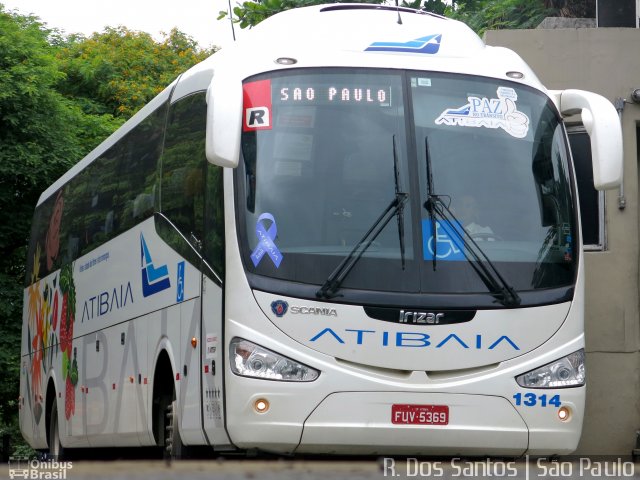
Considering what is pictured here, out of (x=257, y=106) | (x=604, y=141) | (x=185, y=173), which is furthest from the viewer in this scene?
(x=185, y=173)

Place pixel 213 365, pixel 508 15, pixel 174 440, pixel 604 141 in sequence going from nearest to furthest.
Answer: pixel 213 365, pixel 604 141, pixel 174 440, pixel 508 15

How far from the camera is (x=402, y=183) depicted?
30.1ft

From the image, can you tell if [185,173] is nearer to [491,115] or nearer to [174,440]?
[174,440]

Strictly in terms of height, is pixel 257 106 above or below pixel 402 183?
above

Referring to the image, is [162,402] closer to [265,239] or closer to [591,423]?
[265,239]

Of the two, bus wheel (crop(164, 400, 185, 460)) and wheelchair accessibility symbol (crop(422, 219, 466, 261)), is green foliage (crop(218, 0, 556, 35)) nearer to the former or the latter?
bus wheel (crop(164, 400, 185, 460))

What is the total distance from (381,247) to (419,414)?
117 centimetres

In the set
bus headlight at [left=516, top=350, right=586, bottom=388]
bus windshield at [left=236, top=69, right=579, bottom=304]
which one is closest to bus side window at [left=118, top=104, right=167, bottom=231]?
bus windshield at [left=236, top=69, right=579, bottom=304]

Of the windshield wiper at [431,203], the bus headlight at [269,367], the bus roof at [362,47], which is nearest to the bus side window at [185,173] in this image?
the bus roof at [362,47]

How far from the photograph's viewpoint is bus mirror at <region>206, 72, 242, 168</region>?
8.84 meters

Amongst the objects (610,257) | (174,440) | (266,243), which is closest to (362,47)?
(266,243)

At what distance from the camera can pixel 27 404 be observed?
19734mm

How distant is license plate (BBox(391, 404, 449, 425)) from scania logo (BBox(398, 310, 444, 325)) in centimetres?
58

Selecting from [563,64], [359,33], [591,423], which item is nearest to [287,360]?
[359,33]
